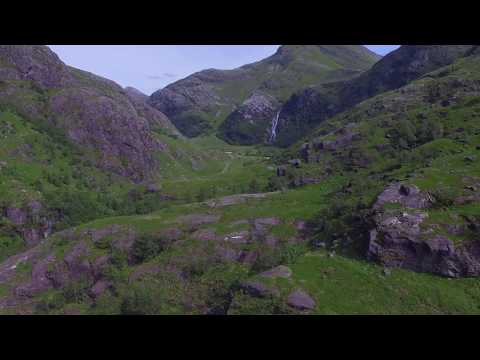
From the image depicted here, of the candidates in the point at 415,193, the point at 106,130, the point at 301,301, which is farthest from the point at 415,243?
the point at 106,130

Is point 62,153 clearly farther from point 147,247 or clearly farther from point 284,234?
point 284,234

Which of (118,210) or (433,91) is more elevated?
(433,91)

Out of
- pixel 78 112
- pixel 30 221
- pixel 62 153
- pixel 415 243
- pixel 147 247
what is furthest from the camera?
pixel 78 112

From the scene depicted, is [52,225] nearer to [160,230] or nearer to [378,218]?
[160,230]

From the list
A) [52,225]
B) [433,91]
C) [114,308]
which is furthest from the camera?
[433,91]

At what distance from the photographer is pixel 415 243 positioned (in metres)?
37.4

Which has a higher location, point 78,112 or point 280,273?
point 78,112

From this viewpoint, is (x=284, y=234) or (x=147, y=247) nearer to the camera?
(x=284, y=234)

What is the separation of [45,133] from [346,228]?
10101 cm

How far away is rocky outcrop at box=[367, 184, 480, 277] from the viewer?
35.2 m

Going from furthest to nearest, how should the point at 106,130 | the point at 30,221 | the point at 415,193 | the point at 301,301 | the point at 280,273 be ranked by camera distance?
the point at 106,130 < the point at 30,221 < the point at 415,193 < the point at 280,273 < the point at 301,301

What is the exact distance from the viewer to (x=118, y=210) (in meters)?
91.7

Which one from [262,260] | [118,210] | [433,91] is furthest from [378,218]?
[433,91]

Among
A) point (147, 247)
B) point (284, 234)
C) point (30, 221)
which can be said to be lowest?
point (30, 221)
